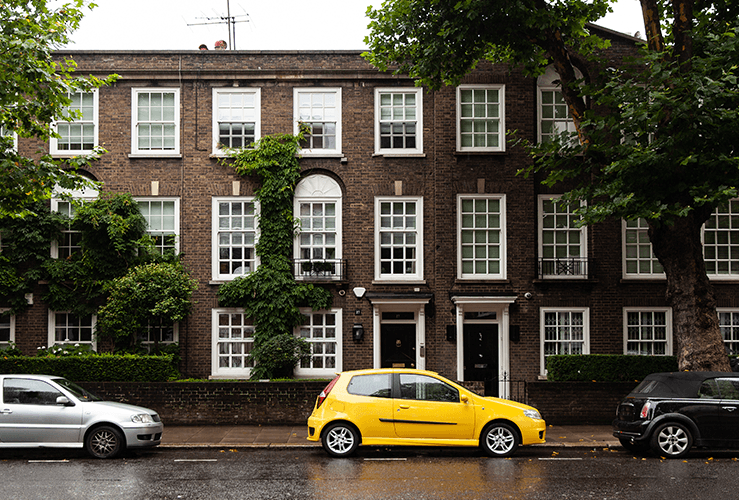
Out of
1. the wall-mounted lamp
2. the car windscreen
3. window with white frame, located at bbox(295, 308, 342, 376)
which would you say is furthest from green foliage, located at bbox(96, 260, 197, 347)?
the car windscreen

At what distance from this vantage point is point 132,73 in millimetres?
18797

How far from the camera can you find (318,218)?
18844mm

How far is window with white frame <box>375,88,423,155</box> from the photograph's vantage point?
1892 cm

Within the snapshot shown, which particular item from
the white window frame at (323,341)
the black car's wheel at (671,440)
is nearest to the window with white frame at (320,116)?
the white window frame at (323,341)

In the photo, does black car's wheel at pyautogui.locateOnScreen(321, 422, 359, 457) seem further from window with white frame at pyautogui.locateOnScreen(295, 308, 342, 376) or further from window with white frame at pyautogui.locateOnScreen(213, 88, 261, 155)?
window with white frame at pyautogui.locateOnScreen(213, 88, 261, 155)

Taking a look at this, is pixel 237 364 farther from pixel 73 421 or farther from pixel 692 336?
pixel 692 336

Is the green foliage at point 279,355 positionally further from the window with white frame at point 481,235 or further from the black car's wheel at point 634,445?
the black car's wheel at point 634,445

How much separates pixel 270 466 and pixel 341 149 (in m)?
10.6

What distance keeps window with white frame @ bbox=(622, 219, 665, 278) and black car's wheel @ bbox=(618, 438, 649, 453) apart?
24.5ft

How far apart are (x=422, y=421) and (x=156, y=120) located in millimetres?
12641

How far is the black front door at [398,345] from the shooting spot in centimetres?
1864

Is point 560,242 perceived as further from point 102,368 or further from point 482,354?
point 102,368

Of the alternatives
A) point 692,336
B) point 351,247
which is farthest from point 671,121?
point 351,247

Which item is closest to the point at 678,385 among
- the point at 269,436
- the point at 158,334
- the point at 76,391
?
the point at 269,436
